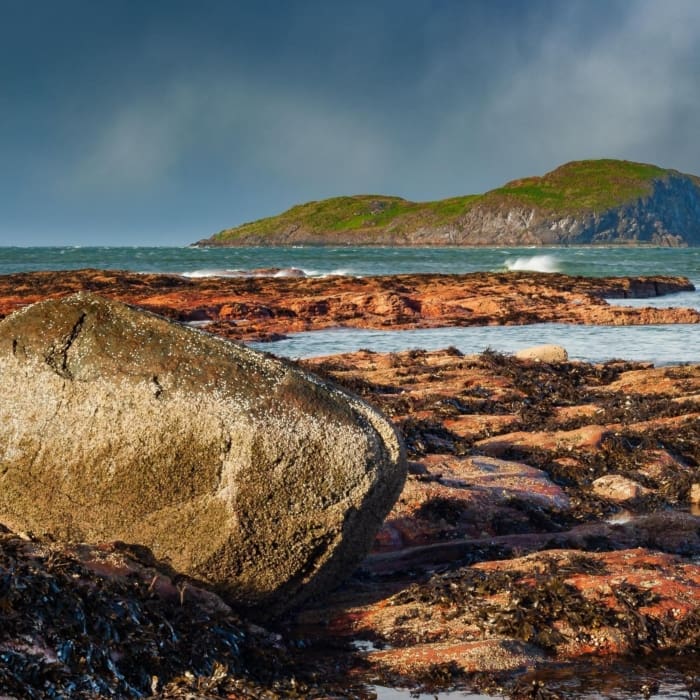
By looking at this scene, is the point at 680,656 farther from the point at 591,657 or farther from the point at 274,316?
the point at 274,316

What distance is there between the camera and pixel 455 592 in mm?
6047

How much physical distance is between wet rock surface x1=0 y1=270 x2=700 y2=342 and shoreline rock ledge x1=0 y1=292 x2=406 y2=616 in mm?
19931

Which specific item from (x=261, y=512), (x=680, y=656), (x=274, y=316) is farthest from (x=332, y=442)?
(x=274, y=316)

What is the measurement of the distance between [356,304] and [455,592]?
1005 inches

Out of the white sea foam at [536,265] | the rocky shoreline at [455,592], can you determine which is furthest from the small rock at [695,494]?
the white sea foam at [536,265]

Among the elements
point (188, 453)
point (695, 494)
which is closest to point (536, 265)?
point (695, 494)

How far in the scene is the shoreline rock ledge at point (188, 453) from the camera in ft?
18.9

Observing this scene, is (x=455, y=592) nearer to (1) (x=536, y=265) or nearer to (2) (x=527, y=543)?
(2) (x=527, y=543)

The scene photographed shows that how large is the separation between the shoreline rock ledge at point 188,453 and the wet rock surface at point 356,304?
19.9 metres

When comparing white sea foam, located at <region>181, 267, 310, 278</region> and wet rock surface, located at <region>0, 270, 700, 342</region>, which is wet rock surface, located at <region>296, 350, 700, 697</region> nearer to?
wet rock surface, located at <region>0, 270, 700, 342</region>

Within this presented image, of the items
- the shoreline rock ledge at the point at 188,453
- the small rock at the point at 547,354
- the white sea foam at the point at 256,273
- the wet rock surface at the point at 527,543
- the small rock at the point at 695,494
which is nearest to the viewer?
the wet rock surface at the point at 527,543

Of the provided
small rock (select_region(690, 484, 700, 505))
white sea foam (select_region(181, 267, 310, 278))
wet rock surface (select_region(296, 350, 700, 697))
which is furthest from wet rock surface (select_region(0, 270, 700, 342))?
white sea foam (select_region(181, 267, 310, 278))

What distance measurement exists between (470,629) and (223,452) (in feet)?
5.89

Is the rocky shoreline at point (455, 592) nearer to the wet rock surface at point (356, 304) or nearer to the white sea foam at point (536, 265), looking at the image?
the wet rock surface at point (356, 304)
